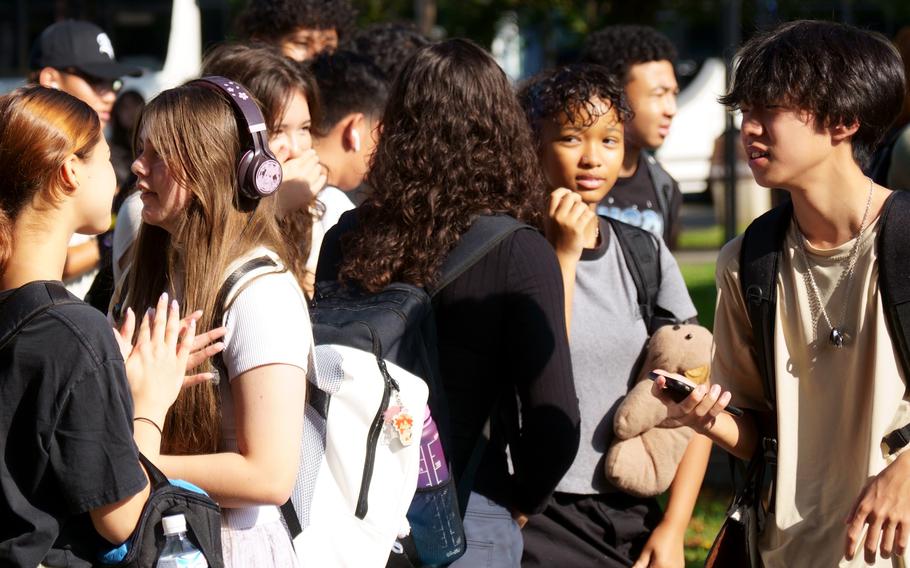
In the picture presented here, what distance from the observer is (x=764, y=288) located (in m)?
2.87

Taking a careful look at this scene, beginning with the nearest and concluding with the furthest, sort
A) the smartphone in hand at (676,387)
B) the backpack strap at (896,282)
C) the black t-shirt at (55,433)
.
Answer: the black t-shirt at (55,433)
the backpack strap at (896,282)
the smartphone in hand at (676,387)

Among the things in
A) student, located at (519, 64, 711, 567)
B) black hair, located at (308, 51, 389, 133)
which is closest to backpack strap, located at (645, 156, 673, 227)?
black hair, located at (308, 51, 389, 133)

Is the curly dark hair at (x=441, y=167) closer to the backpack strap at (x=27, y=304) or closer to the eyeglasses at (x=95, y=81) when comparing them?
the backpack strap at (x=27, y=304)

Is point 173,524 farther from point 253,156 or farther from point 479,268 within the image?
point 479,268

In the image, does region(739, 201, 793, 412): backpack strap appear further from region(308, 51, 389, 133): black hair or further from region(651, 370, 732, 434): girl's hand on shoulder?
region(308, 51, 389, 133): black hair

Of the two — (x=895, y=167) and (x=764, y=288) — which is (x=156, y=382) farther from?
(x=895, y=167)

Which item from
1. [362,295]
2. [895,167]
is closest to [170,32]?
[895,167]

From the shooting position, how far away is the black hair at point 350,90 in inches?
174

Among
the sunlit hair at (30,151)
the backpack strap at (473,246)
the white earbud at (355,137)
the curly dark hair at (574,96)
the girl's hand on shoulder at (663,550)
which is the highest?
the sunlit hair at (30,151)

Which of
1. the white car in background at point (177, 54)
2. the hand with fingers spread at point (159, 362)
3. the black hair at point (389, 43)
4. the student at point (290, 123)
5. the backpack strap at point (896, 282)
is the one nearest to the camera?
the hand with fingers spread at point (159, 362)

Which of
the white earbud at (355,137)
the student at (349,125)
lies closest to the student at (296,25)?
the student at (349,125)

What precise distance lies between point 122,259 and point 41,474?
1458mm

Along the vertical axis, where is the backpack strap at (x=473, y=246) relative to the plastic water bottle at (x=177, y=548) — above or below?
above

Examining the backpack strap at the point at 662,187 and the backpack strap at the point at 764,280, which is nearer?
the backpack strap at the point at 764,280
